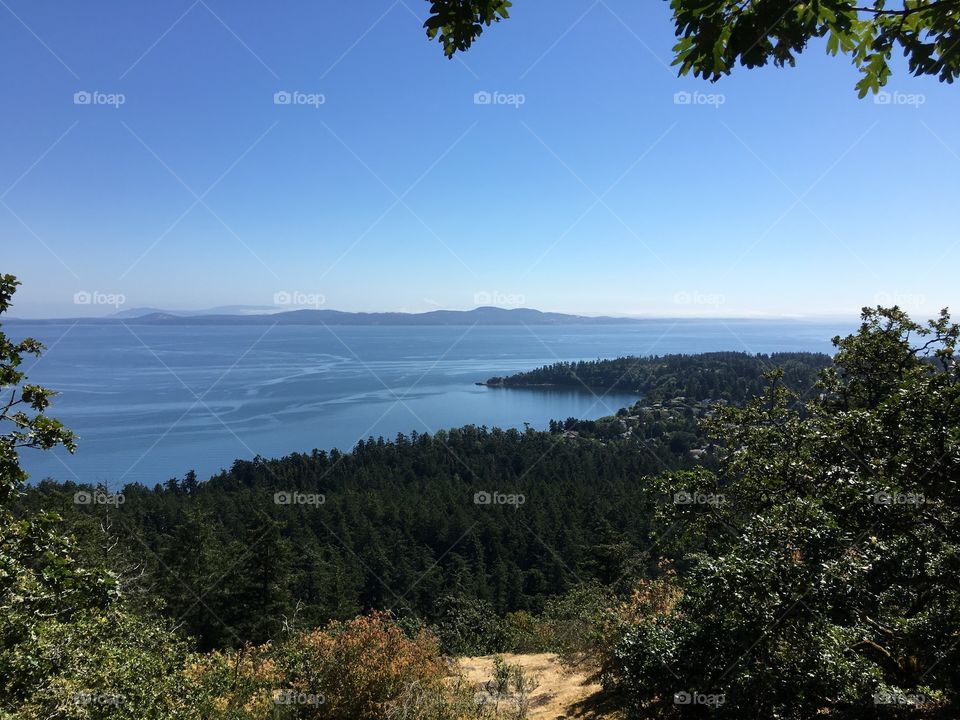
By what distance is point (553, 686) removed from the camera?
7.99 metres

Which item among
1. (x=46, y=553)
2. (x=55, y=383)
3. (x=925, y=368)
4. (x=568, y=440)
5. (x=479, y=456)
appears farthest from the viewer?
(x=55, y=383)

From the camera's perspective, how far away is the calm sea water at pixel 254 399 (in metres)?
64.7

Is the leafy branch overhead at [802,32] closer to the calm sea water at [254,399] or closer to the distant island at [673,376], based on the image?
the calm sea water at [254,399]

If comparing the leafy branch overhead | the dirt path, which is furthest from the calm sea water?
the leafy branch overhead

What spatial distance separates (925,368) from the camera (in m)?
6.68

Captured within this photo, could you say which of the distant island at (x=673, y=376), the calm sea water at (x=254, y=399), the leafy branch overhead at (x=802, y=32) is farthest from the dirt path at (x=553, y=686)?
the distant island at (x=673, y=376)

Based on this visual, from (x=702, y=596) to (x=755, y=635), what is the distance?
599 millimetres

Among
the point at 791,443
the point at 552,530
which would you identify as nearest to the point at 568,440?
the point at 552,530

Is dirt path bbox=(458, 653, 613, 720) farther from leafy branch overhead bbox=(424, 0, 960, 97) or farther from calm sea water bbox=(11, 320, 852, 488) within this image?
calm sea water bbox=(11, 320, 852, 488)

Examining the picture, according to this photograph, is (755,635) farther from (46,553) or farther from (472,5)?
(46,553)

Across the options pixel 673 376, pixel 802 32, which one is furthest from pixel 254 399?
pixel 802 32

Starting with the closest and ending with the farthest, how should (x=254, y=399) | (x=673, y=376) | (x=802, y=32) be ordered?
(x=802, y=32)
(x=254, y=399)
(x=673, y=376)

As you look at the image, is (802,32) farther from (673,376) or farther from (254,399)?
(673,376)

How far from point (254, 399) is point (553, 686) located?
9203cm
